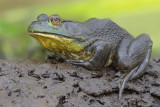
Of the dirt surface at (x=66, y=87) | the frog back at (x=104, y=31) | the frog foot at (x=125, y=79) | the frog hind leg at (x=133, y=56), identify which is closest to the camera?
the dirt surface at (x=66, y=87)

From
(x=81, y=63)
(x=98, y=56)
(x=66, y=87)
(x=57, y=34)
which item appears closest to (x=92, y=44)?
(x=98, y=56)

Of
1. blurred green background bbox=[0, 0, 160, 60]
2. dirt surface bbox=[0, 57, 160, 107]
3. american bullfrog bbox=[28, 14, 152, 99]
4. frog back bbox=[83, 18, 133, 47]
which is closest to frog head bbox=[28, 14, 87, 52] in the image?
american bullfrog bbox=[28, 14, 152, 99]

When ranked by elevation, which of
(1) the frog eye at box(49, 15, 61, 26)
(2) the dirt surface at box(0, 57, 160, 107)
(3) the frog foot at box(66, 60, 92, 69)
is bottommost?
(2) the dirt surface at box(0, 57, 160, 107)

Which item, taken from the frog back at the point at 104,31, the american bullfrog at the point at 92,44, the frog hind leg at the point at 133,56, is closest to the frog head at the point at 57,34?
the american bullfrog at the point at 92,44

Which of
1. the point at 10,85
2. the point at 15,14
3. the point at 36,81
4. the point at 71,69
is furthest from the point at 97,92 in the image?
the point at 15,14

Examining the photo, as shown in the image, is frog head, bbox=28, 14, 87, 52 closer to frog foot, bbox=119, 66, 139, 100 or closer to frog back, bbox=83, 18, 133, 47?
frog back, bbox=83, 18, 133, 47

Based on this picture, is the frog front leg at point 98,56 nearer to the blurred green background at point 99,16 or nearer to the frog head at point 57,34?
the frog head at point 57,34
